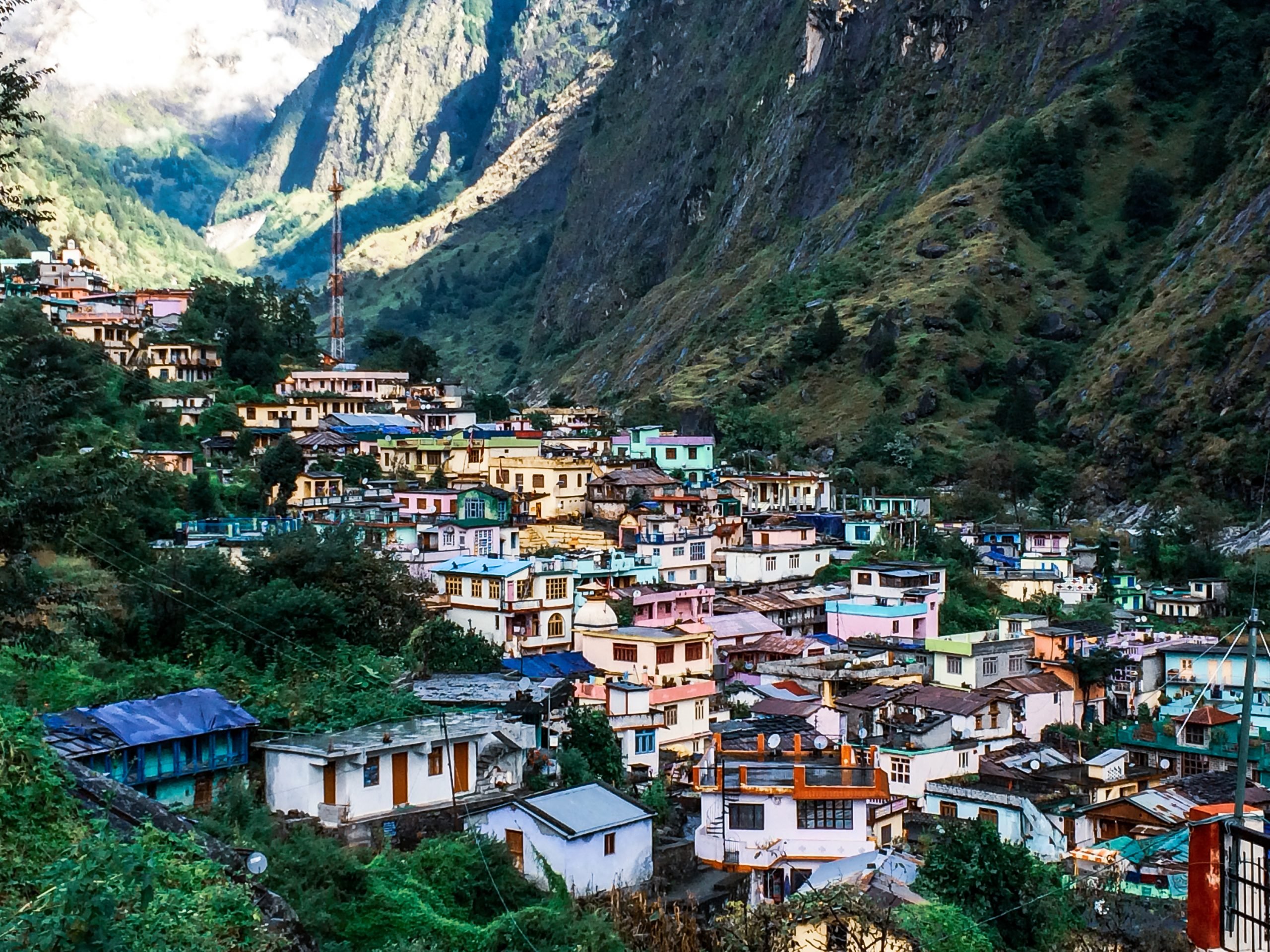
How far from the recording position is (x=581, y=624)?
35.1m

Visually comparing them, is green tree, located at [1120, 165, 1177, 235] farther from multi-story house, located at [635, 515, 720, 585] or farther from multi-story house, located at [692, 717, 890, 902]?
multi-story house, located at [692, 717, 890, 902]

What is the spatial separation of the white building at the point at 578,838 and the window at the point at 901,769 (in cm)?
941

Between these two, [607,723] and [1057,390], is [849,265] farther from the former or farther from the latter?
[607,723]

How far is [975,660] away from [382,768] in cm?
1897

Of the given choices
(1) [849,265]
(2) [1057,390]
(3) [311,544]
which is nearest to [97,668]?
(3) [311,544]

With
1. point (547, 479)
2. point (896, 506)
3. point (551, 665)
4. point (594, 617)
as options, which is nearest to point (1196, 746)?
point (594, 617)

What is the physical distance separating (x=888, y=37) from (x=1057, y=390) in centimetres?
4733

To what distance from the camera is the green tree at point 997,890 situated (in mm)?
18625

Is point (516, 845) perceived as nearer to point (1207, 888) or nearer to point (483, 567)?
point (1207, 888)

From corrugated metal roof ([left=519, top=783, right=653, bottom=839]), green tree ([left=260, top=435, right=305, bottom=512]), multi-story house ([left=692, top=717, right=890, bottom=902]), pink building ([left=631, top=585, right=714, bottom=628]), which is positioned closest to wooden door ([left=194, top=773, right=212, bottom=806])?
corrugated metal roof ([left=519, top=783, right=653, bottom=839])

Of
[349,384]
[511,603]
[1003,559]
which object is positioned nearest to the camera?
[511,603]

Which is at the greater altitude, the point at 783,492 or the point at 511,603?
the point at 783,492

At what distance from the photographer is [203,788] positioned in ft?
66.6

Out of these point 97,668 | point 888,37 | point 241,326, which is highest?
point 888,37
